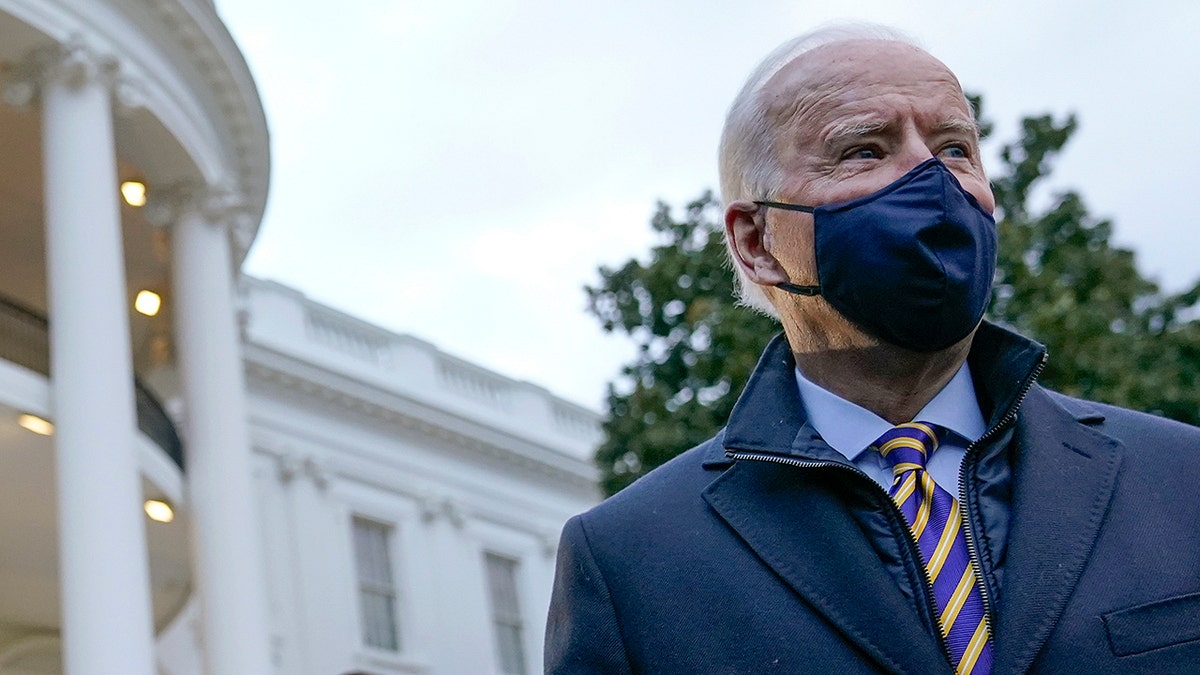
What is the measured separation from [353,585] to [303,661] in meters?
1.52

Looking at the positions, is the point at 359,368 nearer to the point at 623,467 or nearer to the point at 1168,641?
the point at 623,467

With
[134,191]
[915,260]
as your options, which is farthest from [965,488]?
[134,191]

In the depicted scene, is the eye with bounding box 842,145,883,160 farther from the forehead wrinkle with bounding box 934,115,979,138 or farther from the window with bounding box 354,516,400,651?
the window with bounding box 354,516,400,651

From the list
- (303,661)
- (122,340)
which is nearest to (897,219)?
(122,340)

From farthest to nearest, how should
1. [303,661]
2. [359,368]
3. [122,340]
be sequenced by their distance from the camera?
[359,368] → [303,661] → [122,340]

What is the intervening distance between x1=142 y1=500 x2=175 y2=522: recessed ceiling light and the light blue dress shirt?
13268mm

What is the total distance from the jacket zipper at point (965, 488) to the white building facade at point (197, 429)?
9.96 m

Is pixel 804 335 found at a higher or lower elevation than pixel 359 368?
lower

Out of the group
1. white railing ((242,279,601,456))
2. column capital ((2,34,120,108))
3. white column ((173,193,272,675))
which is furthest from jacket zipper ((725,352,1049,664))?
white railing ((242,279,601,456))

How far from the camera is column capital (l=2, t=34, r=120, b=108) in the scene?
13.0 metres

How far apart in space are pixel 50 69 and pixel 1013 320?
29.9 feet

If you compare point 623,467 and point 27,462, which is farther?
point 623,467

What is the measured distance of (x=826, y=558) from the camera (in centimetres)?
195

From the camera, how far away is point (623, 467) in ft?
54.9
